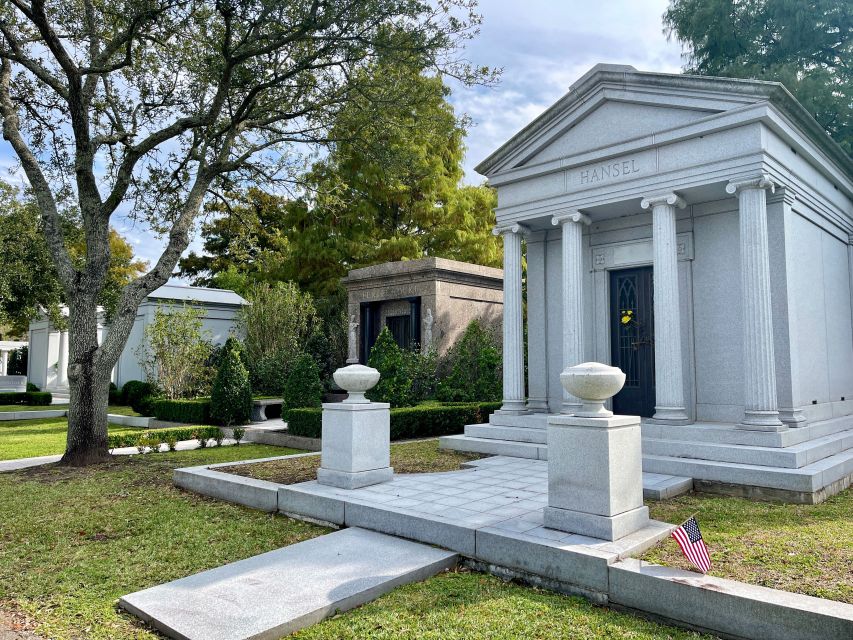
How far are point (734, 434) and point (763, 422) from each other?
0.37 metres

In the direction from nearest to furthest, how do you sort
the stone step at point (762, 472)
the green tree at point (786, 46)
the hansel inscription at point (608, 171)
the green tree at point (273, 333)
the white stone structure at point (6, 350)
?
the stone step at point (762, 472) < the hansel inscription at point (608, 171) < the green tree at point (786, 46) < the green tree at point (273, 333) < the white stone structure at point (6, 350)

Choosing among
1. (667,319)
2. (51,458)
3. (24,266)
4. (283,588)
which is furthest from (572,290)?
(24,266)

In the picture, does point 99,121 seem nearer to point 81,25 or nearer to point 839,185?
point 81,25

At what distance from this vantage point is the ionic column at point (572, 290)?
935 cm

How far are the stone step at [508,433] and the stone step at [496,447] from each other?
0.30 ft

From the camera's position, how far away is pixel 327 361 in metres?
20.0

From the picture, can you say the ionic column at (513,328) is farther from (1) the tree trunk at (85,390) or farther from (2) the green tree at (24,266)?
(2) the green tree at (24,266)

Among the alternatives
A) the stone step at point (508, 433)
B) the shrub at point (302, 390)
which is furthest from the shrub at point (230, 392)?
the stone step at point (508, 433)

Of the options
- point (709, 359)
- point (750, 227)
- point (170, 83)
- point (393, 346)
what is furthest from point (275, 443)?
point (750, 227)

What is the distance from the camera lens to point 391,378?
13180mm

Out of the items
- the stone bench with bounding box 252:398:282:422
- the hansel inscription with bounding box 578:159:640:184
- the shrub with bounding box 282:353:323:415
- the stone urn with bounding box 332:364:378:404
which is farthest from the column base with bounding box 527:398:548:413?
the stone bench with bounding box 252:398:282:422

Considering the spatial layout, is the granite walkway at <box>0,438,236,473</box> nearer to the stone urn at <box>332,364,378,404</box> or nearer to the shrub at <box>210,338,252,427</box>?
the shrub at <box>210,338,252,427</box>

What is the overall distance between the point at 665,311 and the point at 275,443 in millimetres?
7918

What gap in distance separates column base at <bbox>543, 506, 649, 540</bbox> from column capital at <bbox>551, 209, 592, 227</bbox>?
5.58m
